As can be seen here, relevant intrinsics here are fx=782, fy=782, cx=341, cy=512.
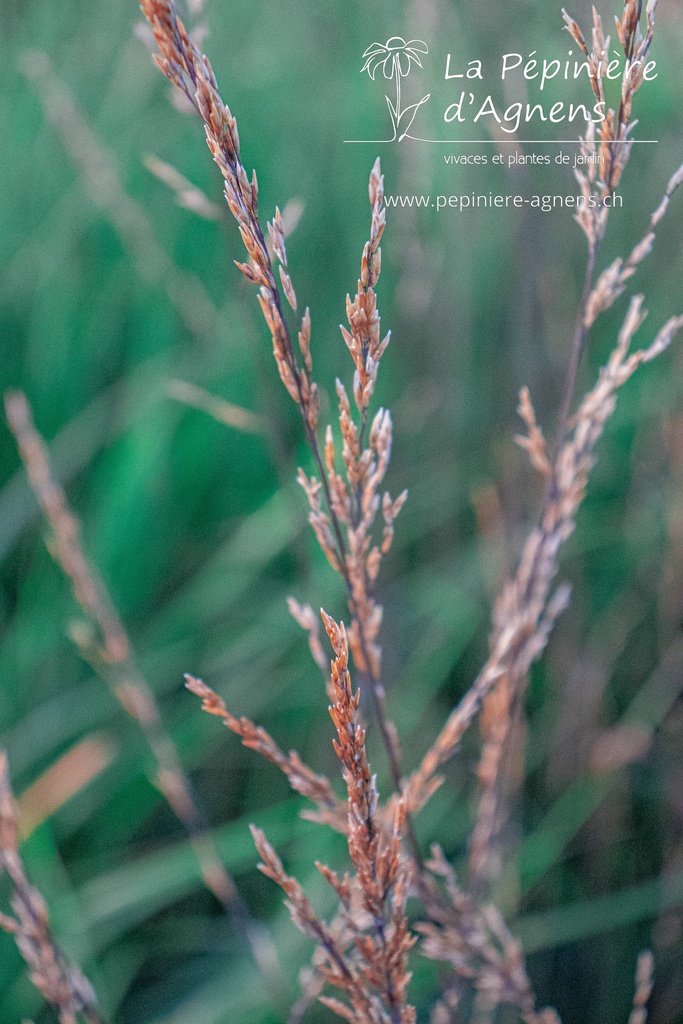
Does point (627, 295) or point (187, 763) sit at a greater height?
point (627, 295)

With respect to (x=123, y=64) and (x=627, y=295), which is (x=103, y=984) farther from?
(x=123, y=64)

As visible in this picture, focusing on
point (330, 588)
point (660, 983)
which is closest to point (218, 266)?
point (330, 588)

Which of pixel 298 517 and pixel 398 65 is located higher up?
pixel 398 65

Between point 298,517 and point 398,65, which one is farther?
Result: point 398,65

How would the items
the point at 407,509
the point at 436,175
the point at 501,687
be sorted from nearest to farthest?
the point at 501,687, the point at 407,509, the point at 436,175
